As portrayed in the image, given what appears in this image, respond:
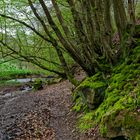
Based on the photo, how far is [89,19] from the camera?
29.2 ft

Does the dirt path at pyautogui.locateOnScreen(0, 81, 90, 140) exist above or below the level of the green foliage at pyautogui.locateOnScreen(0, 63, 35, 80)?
Result: below

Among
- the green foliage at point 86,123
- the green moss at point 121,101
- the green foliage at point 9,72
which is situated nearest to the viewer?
the green moss at point 121,101

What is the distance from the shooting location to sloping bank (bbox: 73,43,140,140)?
17.0ft

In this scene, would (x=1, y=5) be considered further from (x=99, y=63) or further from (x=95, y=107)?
(x=95, y=107)

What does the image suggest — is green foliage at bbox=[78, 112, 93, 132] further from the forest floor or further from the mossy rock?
the mossy rock

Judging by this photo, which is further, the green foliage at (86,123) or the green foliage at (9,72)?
the green foliage at (9,72)

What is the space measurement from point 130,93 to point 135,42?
248 cm

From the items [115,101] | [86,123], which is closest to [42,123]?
[86,123]

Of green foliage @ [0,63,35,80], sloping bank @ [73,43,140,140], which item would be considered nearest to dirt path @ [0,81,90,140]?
sloping bank @ [73,43,140,140]

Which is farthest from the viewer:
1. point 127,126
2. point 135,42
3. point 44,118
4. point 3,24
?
point 3,24

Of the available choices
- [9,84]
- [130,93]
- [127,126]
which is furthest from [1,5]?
[9,84]

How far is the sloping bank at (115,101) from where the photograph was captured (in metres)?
5.20

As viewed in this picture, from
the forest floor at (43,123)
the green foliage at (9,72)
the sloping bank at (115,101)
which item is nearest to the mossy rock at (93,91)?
the sloping bank at (115,101)

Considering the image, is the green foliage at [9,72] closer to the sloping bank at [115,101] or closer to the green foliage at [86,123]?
the sloping bank at [115,101]
